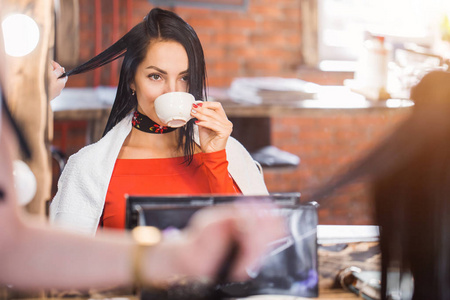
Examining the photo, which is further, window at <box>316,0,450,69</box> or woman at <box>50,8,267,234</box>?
window at <box>316,0,450,69</box>

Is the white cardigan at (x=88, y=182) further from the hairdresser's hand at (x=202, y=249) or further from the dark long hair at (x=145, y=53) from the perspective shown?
the hairdresser's hand at (x=202, y=249)

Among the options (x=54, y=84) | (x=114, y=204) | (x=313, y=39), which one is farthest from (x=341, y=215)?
(x=313, y=39)

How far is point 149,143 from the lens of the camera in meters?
0.76

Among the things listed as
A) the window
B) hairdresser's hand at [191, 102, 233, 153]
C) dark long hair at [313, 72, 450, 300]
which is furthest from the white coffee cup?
the window

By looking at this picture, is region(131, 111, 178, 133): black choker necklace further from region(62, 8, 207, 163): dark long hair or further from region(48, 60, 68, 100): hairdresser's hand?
region(48, 60, 68, 100): hairdresser's hand

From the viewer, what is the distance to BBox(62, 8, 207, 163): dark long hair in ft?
2.38

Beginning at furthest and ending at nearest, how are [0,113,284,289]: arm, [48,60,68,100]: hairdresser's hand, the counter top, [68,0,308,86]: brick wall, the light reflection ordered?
[68,0,308,86]: brick wall < the counter top < [48,60,68,100]: hairdresser's hand < the light reflection < [0,113,284,289]: arm

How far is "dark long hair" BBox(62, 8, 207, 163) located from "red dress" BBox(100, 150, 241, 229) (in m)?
0.02

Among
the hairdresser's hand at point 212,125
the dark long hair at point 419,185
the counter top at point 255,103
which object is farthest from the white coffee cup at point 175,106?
the dark long hair at point 419,185

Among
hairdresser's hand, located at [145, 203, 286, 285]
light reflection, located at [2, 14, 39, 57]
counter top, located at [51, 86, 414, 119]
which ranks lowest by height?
hairdresser's hand, located at [145, 203, 286, 285]

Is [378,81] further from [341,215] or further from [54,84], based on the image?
[54,84]

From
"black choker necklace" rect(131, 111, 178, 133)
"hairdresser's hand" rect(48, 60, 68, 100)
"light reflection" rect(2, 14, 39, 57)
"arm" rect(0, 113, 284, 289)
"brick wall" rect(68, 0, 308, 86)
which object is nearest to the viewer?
"arm" rect(0, 113, 284, 289)

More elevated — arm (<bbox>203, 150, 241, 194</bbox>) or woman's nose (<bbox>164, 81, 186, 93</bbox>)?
woman's nose (<bbox>164, 81, 186, 93</bbox>)

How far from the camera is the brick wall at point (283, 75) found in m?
0.78
